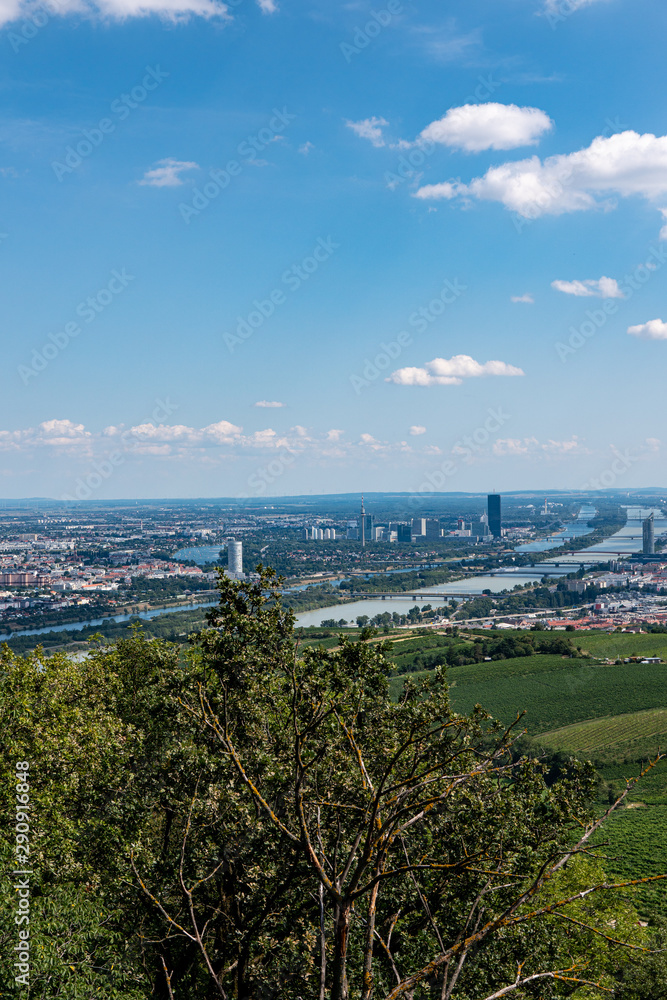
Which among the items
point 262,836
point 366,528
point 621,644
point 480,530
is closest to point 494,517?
point 480,530

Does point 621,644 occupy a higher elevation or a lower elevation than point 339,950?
lower

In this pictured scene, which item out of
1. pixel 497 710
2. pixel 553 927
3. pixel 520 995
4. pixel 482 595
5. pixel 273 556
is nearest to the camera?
pixel 520 995

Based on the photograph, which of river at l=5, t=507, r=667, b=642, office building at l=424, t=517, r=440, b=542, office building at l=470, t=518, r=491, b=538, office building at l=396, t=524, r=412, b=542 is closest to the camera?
river at l=5, t=507, r=667, b=642

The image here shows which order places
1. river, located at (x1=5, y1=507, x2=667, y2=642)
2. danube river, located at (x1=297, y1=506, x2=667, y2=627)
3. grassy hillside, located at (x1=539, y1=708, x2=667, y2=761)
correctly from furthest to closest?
danube river, located at (x1=297, y1=506, x2=667, y2=627) < river, located at (x1=5, y1=507, x2=667, y2=642) < grassy hillside, located at (x1=539, y1=708, x2=667, y2=761)

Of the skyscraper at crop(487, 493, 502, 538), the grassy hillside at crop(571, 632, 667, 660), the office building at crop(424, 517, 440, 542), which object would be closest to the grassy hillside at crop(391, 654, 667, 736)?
the grassy hillside at crop(571, 632, 667, 660)

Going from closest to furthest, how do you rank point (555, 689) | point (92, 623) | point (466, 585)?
point (555, 689)
point (92, 623)
point (466, 585)

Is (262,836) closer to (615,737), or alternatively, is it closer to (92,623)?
(615,737)

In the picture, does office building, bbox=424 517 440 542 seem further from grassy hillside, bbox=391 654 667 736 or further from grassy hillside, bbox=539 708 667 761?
grassy hillside, bbox=539 708 667 761

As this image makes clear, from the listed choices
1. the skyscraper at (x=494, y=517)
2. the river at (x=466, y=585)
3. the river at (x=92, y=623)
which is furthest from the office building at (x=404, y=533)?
the river at (x=92, y=623)

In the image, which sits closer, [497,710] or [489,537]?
[497,710]

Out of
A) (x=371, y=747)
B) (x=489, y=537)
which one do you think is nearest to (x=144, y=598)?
(x=371, y=747)

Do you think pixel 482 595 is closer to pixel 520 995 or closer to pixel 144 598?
pixel 144 598
